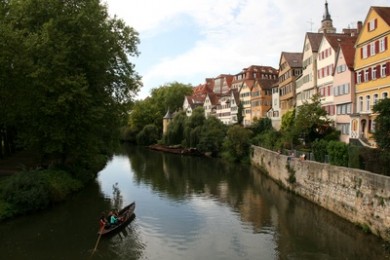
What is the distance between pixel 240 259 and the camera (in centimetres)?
1938

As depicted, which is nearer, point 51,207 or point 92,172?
point 51,207

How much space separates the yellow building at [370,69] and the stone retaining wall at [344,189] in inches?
265

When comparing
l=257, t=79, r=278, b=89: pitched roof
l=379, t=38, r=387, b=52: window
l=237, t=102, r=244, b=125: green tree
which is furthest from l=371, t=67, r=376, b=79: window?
l=237, t=102, r=244, b=125: green tree

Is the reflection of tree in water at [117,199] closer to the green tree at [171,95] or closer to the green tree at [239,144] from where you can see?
the green tree at [239,144]

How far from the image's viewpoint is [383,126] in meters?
23.0

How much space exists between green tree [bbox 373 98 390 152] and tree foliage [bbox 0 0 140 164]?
62.4ft

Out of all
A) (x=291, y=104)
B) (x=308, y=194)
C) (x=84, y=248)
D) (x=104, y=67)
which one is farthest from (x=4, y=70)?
(x=291, y=104)

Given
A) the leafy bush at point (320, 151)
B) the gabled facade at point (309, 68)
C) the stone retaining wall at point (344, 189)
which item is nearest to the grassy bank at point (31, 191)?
the stone retaining wall at point (344, 189)

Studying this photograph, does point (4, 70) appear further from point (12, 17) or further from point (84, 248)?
point (84, 248)

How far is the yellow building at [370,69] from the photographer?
32875 mm

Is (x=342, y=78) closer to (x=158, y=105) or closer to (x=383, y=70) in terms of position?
(x=383, y=70)

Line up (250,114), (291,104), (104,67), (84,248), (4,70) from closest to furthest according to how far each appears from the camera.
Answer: (84,248) < (4,70) < (104,67) < (291,104) < (250,114)

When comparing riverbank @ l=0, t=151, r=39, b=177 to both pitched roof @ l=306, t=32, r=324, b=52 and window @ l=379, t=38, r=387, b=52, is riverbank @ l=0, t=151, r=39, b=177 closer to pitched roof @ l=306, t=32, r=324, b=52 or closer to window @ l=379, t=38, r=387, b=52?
window @ l=379, t=38, r=387, b=52

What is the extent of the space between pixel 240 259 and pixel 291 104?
4136cm
